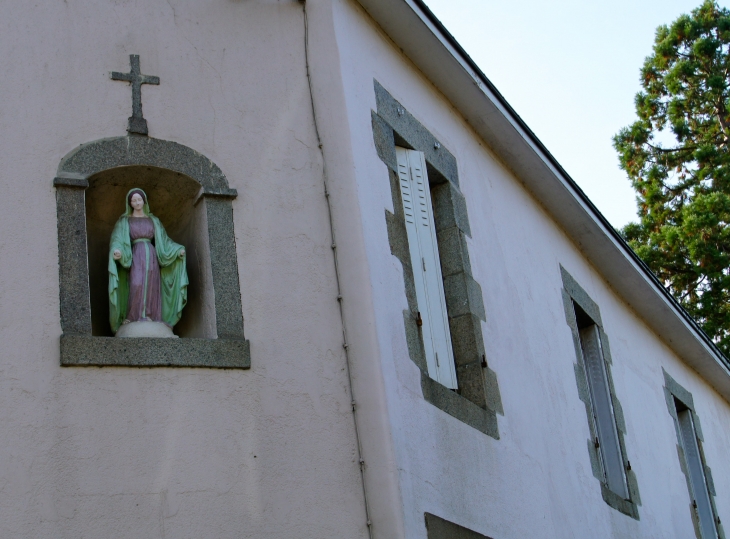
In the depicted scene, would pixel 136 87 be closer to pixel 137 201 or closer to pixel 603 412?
pixel 137 201

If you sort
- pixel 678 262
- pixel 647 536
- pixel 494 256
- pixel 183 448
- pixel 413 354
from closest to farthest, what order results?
pixel 183 448 → pixel 413 354 → pixel 494 256 → pixel 647 536 → pixel 678 262

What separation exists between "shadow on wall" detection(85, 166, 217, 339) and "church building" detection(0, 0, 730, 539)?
2 centimetres

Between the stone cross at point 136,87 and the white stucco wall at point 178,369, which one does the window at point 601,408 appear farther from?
the stone cross at point 136,87

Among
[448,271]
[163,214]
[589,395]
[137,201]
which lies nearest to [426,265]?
[448,271]

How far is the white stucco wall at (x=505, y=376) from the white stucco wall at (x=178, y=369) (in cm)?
29

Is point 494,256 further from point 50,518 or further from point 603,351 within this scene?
point 50,518

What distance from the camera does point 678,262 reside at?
19.4 metres

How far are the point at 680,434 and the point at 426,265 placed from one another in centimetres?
571

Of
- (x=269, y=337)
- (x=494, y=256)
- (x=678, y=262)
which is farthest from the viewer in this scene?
(x=678, y=262)

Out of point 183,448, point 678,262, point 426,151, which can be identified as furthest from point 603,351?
point 678,262

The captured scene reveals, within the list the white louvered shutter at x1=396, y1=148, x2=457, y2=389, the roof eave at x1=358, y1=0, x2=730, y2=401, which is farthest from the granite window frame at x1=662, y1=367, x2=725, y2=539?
the white louvered shutter at x1=396, y1=148, x2=457, y2=389

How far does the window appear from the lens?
10.5m

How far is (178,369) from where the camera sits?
6449 mm

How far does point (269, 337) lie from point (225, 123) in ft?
4.40
